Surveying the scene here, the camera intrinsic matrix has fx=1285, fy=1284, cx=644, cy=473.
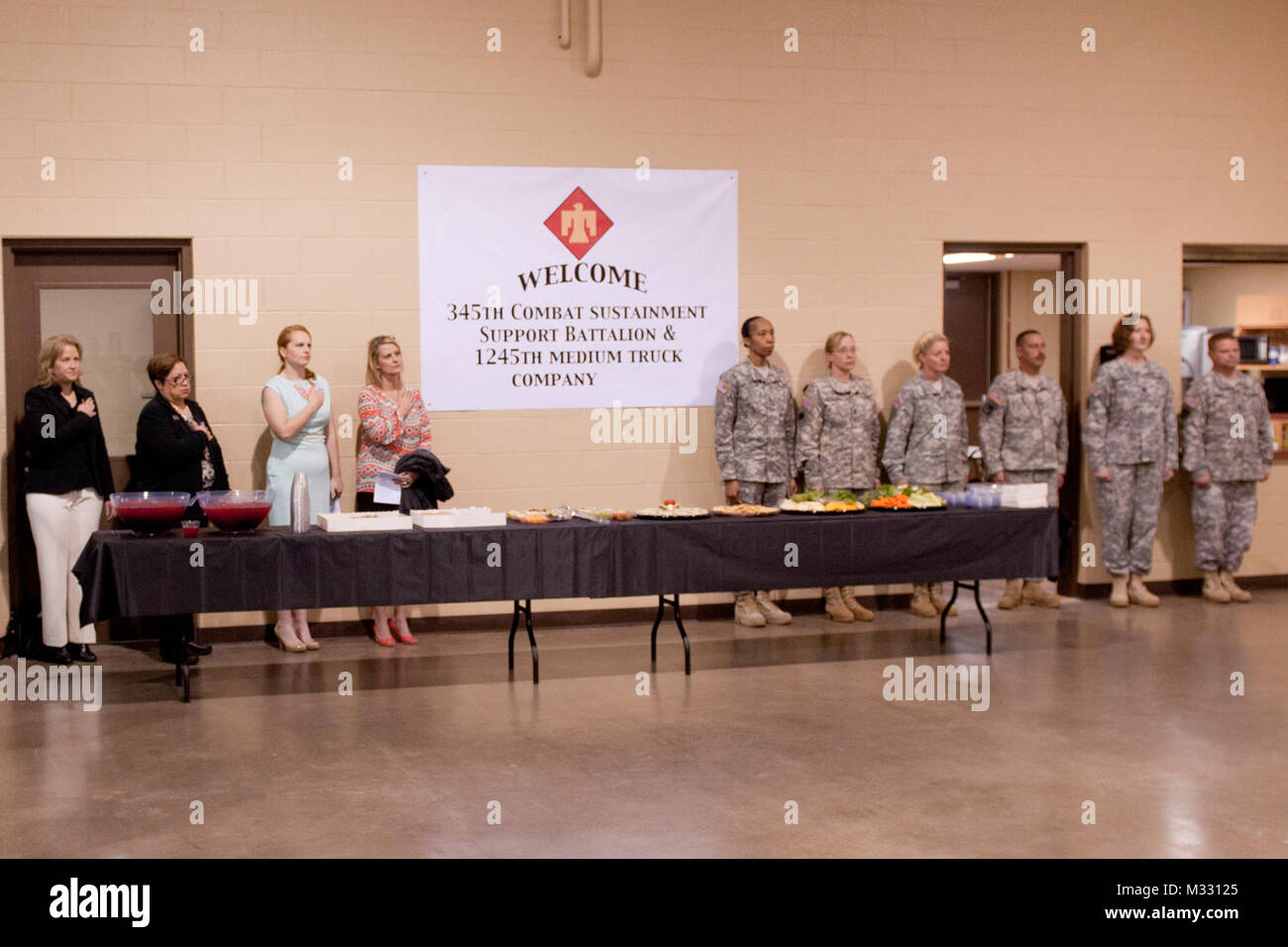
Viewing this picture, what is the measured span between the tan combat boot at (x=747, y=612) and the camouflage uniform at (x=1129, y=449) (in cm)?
229

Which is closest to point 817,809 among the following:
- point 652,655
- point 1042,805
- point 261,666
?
point 1042,805

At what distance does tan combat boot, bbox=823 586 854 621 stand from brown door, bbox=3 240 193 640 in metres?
3.84

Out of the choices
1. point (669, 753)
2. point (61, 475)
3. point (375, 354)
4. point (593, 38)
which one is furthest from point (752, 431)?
point (61, 475)

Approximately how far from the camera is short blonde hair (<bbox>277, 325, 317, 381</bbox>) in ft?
21.3

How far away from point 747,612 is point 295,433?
267 cm

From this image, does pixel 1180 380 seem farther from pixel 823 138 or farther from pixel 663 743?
pixel 663 743

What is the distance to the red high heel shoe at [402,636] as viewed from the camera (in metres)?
6.85

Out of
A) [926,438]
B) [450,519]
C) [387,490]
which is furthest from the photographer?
[926,438]

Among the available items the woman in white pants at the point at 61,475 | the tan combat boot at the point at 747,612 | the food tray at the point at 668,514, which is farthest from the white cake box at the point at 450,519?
the tan combat boot at the point at 747,612

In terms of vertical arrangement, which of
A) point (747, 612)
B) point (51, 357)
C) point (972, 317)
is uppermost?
point (972, 317)

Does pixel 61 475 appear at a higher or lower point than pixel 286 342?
lower

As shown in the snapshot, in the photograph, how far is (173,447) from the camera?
19.9 ft

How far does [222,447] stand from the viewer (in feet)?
22.5

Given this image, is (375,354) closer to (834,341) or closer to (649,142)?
(649,142)
